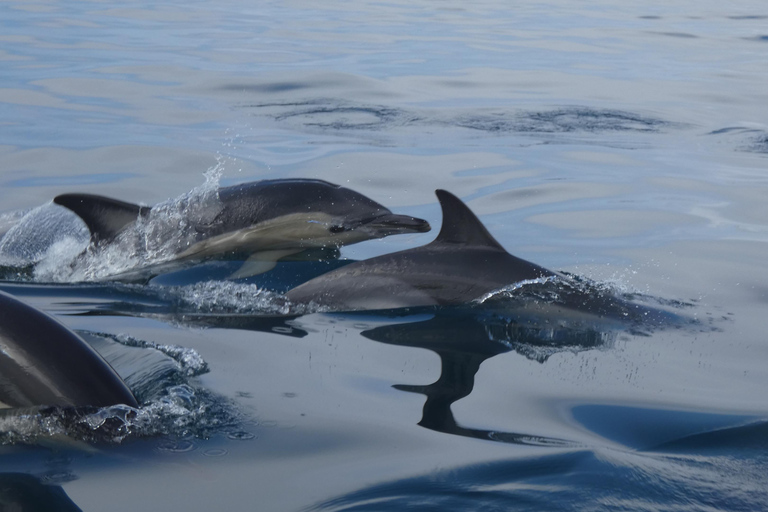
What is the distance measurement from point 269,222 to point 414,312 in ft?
7.53

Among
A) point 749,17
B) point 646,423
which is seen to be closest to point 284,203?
point 646,423

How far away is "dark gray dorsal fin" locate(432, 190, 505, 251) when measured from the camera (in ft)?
21.3

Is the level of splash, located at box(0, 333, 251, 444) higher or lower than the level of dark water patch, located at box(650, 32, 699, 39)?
lower

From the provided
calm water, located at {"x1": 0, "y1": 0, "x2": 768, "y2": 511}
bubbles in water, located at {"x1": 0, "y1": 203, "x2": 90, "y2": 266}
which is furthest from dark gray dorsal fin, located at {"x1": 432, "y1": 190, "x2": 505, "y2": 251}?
bubbles in water, located at {"x1": 0, "y1": 203, "x2": 90, "y2": 266}

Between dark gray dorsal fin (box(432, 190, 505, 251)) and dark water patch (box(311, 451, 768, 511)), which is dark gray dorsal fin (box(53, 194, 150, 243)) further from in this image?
dark water patch (box(311, 451, 768, 511))

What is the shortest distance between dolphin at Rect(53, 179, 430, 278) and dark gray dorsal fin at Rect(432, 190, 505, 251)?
5.23 feet

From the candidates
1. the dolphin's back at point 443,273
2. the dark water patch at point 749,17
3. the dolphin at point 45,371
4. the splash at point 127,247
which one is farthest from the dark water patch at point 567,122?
the dark water patch at point 749,17

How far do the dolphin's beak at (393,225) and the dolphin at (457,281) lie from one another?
136 centimetres

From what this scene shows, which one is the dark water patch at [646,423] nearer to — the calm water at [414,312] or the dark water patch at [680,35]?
the calm water at [414,312]

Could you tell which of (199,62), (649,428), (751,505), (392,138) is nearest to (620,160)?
(392,138)

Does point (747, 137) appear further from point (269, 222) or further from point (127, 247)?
point (127, 247)

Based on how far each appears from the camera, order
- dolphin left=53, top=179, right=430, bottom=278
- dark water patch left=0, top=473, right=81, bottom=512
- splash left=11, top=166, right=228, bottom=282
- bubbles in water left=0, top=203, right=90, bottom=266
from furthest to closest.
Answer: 1. bubbles in water left=0, top=203, right=90, bottom=266
2. dolphin left=53, top=179, right=430, bottom=278
3. splash left=11, top=166, right=228, bottom=282
4. dark water patch left=0, top=473, right=81, bottom=512

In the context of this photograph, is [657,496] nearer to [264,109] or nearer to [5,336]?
[5,336]

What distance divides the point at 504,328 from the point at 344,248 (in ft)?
10.1
